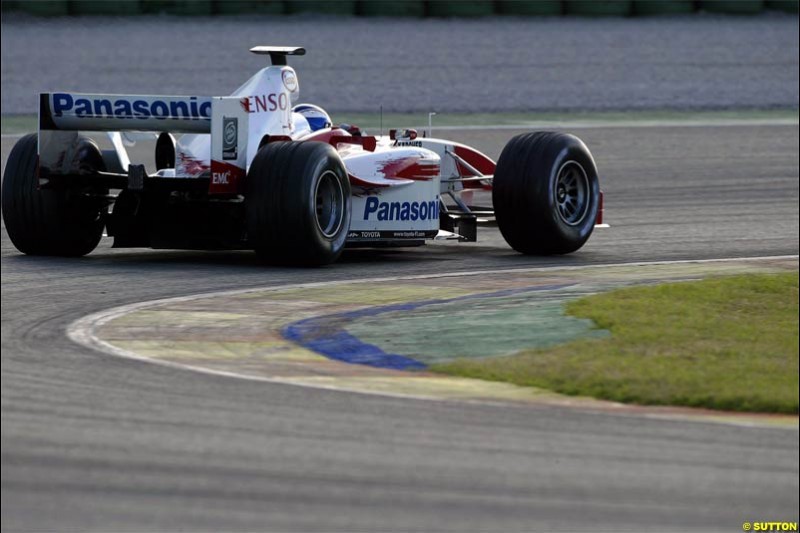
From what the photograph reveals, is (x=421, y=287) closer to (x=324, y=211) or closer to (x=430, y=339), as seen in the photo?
(x=324, y=211)

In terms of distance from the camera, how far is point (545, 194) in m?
13.0

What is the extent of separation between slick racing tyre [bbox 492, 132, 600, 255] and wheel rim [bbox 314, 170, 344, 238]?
144 centimetres

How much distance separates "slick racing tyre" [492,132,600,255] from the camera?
1304 cm

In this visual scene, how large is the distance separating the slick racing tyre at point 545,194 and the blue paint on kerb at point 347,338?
8.18 feet

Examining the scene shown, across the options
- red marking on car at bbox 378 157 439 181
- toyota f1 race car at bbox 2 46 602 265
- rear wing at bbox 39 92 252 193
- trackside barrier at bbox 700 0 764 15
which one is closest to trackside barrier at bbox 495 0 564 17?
trackside barrier at bbox 700 0 764 15

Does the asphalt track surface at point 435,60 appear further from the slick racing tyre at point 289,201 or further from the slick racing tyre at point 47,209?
the slick racing tyre at point 289,201

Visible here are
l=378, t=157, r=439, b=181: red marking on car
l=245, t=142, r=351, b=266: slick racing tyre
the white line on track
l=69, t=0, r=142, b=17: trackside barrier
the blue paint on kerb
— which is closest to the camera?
the white line on track

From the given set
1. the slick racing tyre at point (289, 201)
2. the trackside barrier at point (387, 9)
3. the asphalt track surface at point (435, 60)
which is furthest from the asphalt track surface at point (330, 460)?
the trackside barrier at point (387, 9)

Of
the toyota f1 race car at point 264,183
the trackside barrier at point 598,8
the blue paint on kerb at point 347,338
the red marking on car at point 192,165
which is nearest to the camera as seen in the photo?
the blue paint on kerb at point 347,338

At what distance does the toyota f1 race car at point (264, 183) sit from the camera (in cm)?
1199

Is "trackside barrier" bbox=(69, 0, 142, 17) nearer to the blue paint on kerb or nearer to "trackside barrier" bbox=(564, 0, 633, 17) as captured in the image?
"trackside barrier" bbox=(564, 0, 633, 17)

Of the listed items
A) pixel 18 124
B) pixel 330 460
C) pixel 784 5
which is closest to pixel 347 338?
pixel 330 460

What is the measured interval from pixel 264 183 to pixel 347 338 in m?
3.10

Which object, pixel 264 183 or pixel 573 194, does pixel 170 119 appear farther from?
pixel 573 194
